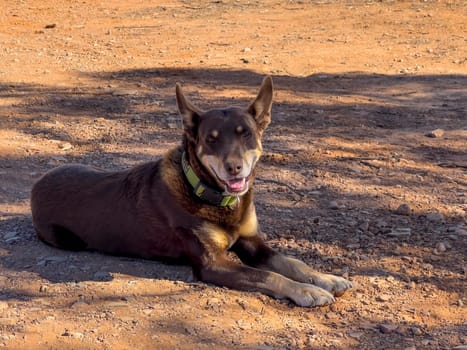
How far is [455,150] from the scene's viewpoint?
8.30m

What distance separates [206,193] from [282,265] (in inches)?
29.5

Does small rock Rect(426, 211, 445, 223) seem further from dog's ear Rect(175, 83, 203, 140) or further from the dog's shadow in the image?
dog's ear Rect(175, 83, 203, 140)

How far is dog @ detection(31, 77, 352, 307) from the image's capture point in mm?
5172

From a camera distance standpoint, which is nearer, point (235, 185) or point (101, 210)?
point (235, 185)

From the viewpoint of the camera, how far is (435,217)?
Answer: 644cm

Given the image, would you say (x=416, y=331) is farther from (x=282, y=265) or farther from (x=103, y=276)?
(x=103, y=276)

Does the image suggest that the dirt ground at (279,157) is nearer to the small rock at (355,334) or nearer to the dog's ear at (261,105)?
the small rock at (355,334)

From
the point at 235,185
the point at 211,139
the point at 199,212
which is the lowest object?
the point at 199,212

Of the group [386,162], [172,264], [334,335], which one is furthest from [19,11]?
[334,335]

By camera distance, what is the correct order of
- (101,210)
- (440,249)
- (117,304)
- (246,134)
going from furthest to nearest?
(440,249) → (101,210) → (246,134) → (117,304)

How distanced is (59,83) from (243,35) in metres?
5.10

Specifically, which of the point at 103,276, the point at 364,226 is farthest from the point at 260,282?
the point at 364,226

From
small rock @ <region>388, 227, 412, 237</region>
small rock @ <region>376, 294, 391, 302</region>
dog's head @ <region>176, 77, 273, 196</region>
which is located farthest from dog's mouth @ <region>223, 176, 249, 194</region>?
small rock @ <region>388, 227, 412, 237</region>

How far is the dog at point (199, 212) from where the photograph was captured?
5172 millimetres
